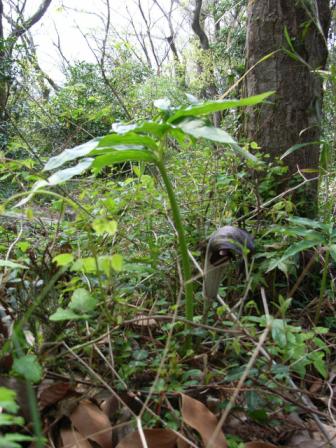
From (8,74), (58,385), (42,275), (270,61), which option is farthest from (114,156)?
(8,74)

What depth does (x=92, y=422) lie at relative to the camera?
0.82 metres

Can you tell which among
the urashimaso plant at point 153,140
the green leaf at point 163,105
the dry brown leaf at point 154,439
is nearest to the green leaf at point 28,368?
the dry brown leaf at point 154,439

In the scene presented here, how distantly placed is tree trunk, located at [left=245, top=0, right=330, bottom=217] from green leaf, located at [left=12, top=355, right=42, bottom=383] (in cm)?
122

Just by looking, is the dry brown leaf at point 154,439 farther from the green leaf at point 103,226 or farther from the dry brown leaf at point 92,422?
the green leaf at point 103,226

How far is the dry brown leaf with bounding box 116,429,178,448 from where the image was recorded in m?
0.77

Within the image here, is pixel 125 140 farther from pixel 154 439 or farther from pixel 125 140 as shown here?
pixel 154 439

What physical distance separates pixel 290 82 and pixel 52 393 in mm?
1445

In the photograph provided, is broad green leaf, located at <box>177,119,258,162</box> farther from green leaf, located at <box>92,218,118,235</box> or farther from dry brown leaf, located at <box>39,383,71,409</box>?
dry brown leaf, located at <box>39,383,71,409</box>

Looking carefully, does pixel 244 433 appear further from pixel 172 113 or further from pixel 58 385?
pixel 172 113

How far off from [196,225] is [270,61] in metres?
0.78

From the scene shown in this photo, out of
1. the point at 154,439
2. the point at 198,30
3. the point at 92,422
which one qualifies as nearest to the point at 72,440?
the point at 92,422

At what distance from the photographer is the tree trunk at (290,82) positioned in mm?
1640

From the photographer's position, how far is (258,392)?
0.85m

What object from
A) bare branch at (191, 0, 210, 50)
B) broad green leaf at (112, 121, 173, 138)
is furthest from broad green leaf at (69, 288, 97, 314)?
bare branch at (191, 0, 210, 50)
